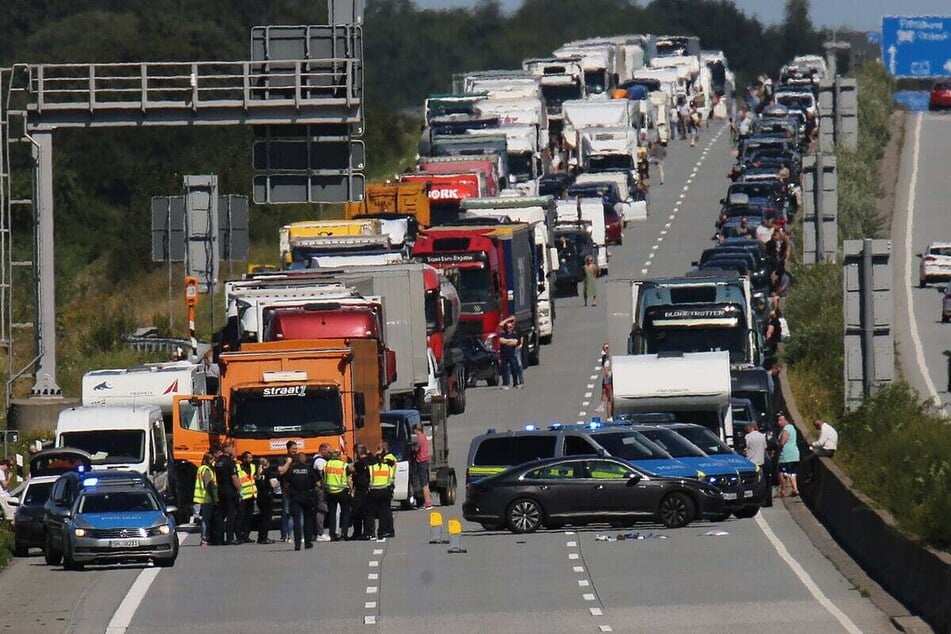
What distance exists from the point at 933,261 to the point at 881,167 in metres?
31.9

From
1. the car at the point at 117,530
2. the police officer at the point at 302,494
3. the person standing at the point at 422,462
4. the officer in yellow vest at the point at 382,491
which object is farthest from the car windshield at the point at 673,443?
the car at the point at 117,530

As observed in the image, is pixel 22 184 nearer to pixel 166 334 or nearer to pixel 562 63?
pixel 562 63

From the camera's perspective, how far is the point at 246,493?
3033 centimetres

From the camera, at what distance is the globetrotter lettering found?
32.0 meters

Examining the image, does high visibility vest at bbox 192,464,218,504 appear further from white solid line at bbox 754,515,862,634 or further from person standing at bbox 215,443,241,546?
white solid line at bbox 754,515,862,634

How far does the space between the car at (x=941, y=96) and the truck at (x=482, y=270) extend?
76.3 meters

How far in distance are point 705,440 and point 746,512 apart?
1764 mm

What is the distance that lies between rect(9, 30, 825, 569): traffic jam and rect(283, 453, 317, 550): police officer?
0.03 m

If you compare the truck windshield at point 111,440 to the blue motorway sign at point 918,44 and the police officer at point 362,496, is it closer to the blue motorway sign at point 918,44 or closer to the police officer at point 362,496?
the police officer at point 362,496

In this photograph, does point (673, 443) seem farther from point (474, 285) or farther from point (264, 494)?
point (474, 285)

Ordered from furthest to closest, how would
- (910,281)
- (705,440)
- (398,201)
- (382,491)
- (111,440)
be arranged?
(910,281) < (398,201) < (111,440) < (705,440) < (382,491)

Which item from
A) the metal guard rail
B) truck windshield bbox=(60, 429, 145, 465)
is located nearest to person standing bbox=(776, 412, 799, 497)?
truck windshield bbox=(60, 429, 145, 465)

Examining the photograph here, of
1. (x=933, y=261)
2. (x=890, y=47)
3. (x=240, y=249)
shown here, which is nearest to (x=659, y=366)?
(x=240, y=249)

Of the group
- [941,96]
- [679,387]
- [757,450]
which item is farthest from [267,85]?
[941,96]
